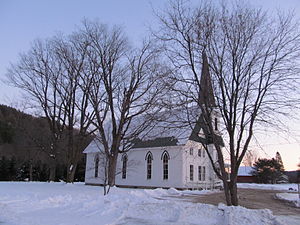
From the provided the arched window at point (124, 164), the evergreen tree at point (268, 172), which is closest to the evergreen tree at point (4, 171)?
the arched window at point (124, 164)

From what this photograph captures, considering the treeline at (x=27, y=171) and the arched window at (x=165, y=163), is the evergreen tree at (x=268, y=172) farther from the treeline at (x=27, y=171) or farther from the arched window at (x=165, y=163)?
the treeline at (x=27, y=171)

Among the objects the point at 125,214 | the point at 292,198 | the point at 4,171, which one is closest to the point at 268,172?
the point at 292,198

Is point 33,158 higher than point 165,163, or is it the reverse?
point 33,158

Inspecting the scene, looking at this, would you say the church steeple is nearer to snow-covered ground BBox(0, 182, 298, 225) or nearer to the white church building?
snow-covered ground BBox(0, 182, 298, 225)

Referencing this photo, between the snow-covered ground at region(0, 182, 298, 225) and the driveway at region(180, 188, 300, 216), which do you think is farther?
the driveway at region(180, 188, 300, 216)

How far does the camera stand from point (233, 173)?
10.1m

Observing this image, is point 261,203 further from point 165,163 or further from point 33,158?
point 33,158

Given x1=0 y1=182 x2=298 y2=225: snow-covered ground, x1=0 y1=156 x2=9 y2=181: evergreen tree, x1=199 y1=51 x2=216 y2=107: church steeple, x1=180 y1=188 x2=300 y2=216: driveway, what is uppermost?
x1=199 y1=51 x2=216 y2=107: church steeple

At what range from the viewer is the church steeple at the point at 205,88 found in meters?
10.8

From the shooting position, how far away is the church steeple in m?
10.8

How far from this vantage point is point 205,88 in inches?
429

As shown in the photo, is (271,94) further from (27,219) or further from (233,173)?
(27,219)

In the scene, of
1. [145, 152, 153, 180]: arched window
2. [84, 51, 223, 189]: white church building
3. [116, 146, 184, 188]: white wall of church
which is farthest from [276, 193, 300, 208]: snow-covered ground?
[145, 152, 153, 180]: arched window

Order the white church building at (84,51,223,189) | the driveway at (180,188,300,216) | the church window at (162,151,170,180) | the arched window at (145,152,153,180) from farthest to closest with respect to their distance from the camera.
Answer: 1. the arched window at (145,152,153,180)
2. the church window at (162,151,170,180)
3. the white church building at (84,51,223,189)
4. the driveway at (180,188,300,216)
